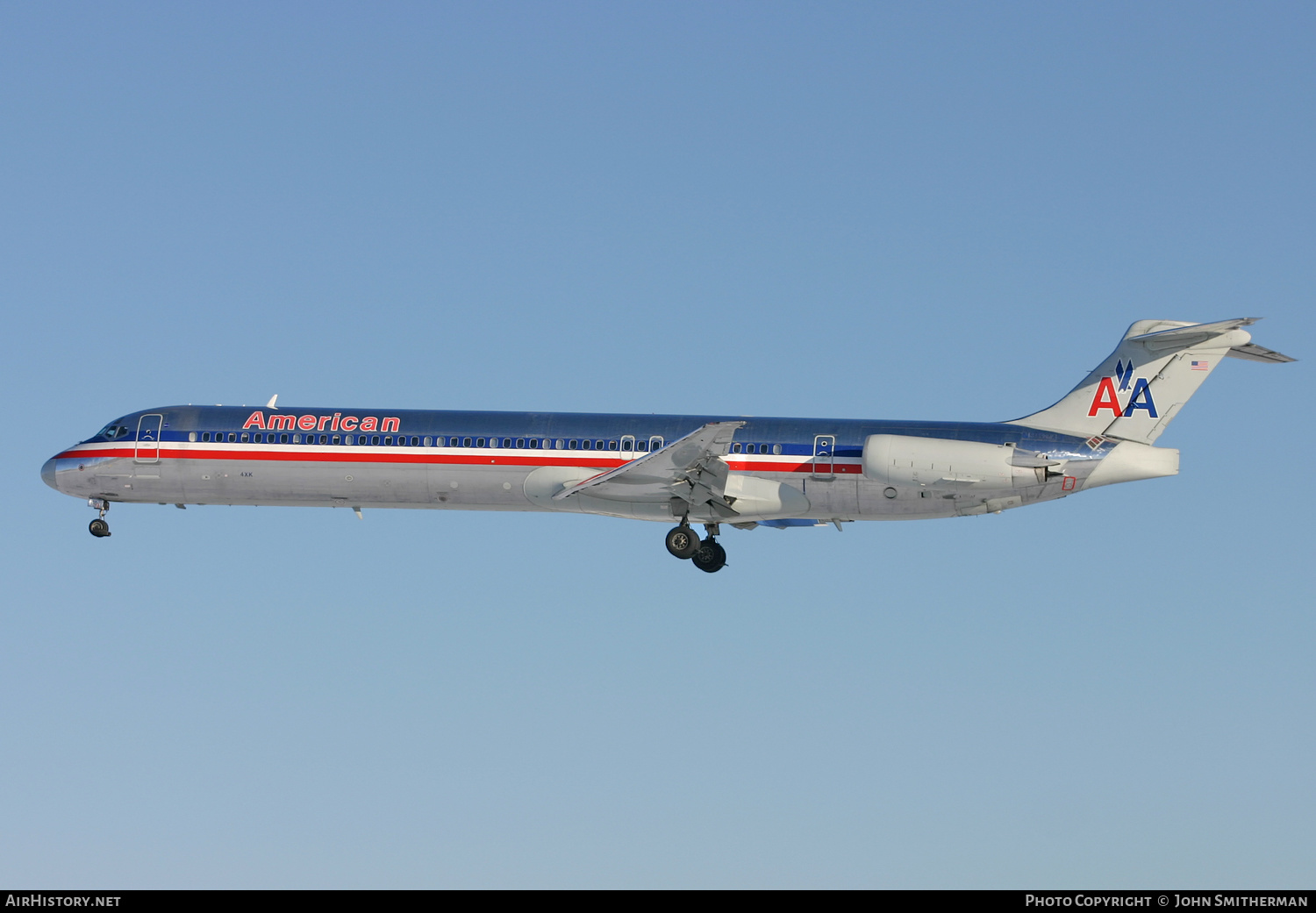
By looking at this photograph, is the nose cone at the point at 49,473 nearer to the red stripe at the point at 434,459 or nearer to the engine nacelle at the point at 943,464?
the red stripe at the point at 434,459

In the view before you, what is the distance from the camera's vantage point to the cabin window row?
133ft

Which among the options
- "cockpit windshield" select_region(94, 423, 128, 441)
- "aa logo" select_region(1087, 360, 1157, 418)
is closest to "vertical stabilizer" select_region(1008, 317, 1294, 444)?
"aa logo" select_region(1087, 360, 1157, 418)

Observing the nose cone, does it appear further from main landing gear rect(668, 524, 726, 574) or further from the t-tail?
the t-tail

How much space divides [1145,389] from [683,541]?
12.2 metres

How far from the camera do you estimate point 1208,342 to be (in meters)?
38.2

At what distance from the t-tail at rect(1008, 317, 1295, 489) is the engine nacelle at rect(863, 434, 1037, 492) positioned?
90.0 inches

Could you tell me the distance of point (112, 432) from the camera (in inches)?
1724

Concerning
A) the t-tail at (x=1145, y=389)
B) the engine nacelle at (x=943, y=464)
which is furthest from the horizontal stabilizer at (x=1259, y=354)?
the engine nacelle at (x=943, y=464)

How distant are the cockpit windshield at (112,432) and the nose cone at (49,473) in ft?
5.11

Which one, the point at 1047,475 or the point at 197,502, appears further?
the point at 197,502

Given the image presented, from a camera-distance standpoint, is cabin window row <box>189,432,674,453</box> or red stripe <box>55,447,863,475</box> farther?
cabin window row <box>189,432,674,453</box>
